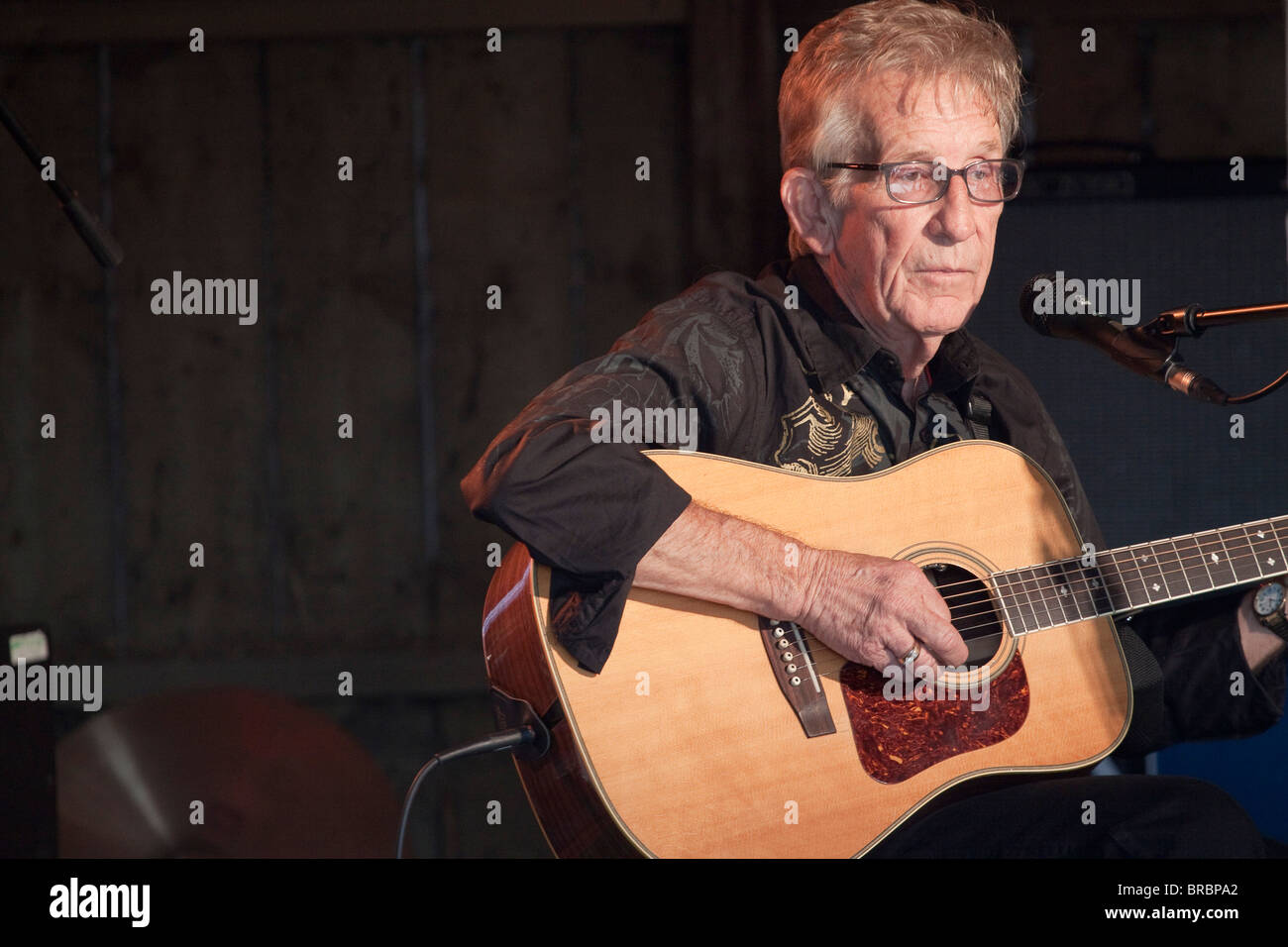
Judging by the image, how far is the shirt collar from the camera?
1547 mm

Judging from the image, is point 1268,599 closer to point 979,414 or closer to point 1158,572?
point 1158,572

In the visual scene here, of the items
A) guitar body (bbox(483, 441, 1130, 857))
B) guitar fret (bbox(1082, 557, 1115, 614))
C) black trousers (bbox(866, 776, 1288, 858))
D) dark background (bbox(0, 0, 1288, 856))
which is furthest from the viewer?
dark background (bbox(0, 0, 1288, 856))

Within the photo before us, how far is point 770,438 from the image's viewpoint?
1508 millimetres

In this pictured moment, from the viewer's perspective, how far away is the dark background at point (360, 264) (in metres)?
2.04

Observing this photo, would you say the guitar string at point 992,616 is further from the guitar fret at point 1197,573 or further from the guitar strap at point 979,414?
the guitar strap at point 979,414

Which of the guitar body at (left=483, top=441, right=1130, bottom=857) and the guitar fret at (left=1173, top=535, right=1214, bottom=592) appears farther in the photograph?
the guitar fret at (left=1173, top=535, right=1214, bottom=592)

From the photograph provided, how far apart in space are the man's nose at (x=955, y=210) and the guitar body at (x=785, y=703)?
0.28 meters

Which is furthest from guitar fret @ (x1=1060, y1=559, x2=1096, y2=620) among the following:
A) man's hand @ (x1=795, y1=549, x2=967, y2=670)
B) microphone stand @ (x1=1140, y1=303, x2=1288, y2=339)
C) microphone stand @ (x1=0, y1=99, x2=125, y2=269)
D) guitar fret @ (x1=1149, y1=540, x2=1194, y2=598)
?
microphone stand @ (x1=0, y1=99, x2=125, y2=269)

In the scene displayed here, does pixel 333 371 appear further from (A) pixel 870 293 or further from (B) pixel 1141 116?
(B) pixel 1141 116

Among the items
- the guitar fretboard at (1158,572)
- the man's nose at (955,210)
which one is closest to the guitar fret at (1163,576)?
the guitar fretboard at (1158,572)

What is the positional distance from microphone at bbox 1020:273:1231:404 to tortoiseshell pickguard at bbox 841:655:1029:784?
0.44 metres

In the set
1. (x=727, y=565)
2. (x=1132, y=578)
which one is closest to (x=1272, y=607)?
(x=1132, y=578)

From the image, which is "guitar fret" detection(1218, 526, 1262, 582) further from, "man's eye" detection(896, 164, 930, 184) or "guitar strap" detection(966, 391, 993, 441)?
"man's eye" detection(896, 164, 930, 184)
